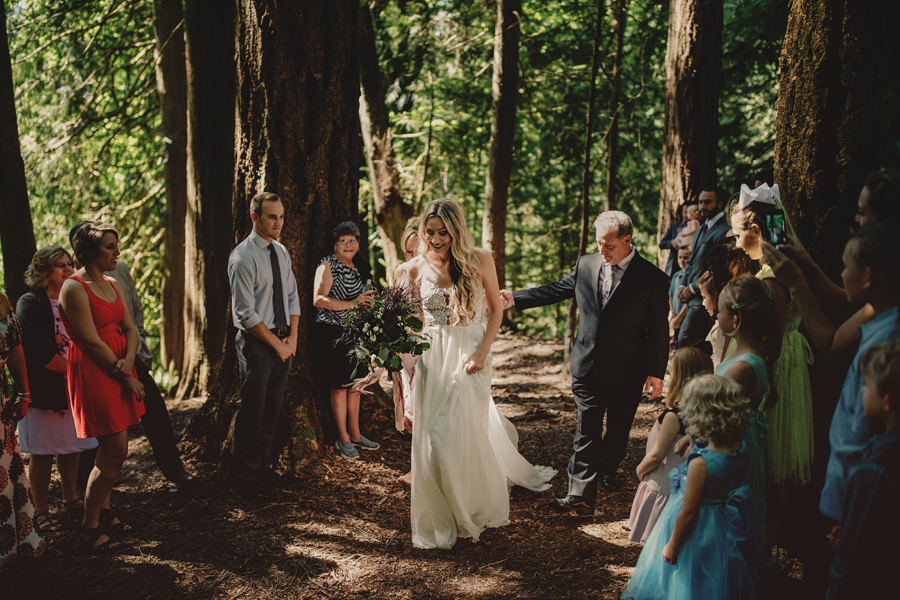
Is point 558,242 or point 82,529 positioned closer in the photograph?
point 82,529

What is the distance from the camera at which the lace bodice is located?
4469 millimetres

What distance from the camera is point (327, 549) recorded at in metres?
4.15

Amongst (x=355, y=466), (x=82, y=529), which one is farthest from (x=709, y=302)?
(x=82, y=529)

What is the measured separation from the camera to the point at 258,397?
4.76 metres

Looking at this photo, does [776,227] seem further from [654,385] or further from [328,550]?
[328,550]

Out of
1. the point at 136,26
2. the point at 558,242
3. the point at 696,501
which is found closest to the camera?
the point at 696,501

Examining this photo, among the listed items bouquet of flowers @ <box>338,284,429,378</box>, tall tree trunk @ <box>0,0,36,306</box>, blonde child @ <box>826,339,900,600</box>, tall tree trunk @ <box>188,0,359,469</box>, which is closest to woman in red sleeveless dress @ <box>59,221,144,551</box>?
tall tree trunk @ <box>188,0,359,469</box>

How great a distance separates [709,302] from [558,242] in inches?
465

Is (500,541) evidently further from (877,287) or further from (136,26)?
(136,26)

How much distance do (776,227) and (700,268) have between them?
3521 mm

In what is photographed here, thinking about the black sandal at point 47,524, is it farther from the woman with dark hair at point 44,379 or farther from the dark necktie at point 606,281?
the dark necktie at point 606,281

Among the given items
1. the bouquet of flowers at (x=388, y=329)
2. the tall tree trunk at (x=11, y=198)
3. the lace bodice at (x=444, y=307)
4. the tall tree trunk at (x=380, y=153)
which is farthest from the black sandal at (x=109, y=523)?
the tall tree trunk at (x=380, y=153)

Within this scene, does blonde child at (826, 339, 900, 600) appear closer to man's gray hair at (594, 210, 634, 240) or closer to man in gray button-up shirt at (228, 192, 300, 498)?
man's gray hair at (594, 210, 634, 240)

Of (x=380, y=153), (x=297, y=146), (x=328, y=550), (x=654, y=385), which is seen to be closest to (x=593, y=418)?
(x=654, y=385)
